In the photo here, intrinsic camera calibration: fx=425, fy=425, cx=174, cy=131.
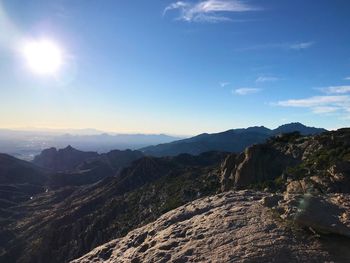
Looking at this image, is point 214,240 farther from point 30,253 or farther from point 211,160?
point 211,160

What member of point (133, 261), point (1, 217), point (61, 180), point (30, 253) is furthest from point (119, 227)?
point (61, 180)

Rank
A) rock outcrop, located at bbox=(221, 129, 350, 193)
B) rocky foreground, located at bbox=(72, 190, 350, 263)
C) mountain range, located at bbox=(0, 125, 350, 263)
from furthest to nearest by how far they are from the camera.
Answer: rock outcrop, located at bbox=(221, 129, 350, 193) < mountain range, located at bbox=(0, 125, 350, 263) < rocky foreground, located at bbox=(72, 190, 350, 263)

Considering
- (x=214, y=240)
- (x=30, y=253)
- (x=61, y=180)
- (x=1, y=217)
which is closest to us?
(x=214, y=240)

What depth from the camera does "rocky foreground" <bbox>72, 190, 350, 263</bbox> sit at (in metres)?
11.0

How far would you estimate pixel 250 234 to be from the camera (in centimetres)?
1209

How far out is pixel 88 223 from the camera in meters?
83.6

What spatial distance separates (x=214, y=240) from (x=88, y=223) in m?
75.0

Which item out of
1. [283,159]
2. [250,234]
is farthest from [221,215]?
[283,159]

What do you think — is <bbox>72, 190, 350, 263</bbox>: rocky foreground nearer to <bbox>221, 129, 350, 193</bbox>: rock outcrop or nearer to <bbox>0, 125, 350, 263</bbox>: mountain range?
<bbox>0, 125, 350, 263</bbox>: mountain range

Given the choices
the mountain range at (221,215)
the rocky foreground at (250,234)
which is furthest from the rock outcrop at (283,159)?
the rocky foreground at (250,234)

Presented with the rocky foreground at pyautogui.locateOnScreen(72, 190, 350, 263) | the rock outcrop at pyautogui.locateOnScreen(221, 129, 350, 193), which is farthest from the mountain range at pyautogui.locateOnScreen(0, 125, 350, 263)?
the rock outcrop at pyautogui.locateOnScreen(221, 129, 350, 193)

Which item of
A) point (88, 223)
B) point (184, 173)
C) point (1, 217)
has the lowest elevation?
point (1, 217)

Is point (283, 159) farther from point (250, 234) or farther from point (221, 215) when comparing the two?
point (250, 234)

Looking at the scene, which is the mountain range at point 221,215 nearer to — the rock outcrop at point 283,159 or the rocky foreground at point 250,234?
the rocky foreground at point 250,234
